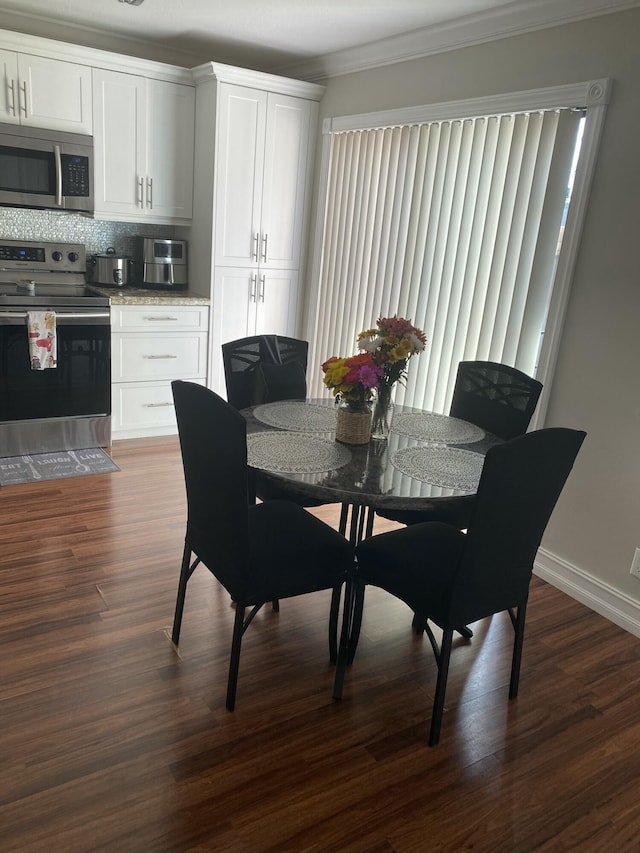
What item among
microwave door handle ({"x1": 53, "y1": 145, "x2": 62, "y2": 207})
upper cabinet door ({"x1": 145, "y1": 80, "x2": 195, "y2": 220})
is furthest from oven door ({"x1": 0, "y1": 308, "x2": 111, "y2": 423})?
upper cabinet door ({"x1": 145, "y1": 80, "x2": 195, "y2": 220})

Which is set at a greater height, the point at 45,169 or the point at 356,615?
the point at 45,169

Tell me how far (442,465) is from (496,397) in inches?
28.4

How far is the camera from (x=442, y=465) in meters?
2.18

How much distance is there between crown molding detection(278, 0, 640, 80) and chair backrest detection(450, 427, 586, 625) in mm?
1928

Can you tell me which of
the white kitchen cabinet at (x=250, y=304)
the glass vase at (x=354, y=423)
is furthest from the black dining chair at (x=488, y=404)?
the white kitchen cabinet at (x=250, y=304)

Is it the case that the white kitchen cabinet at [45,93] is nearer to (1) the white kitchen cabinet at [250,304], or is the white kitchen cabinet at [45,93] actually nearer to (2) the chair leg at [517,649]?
(1) the white kitchen cabinet at [250,304]

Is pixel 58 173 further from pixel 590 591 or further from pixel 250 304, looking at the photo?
pixel 590 591

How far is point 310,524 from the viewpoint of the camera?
7.30 ft

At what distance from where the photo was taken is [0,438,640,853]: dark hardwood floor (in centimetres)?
Result: 169

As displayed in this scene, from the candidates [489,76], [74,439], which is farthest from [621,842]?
[74,439]

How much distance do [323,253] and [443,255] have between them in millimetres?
1202

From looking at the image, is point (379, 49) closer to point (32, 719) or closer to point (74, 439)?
point (74, 439)

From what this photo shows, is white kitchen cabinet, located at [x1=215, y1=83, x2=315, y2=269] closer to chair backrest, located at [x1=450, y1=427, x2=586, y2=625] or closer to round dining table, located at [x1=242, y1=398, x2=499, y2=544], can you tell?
round dining table, located at [x1=242, y1=398, x2=499, y2=544]

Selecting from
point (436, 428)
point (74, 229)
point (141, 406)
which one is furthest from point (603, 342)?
point (74, 229)
